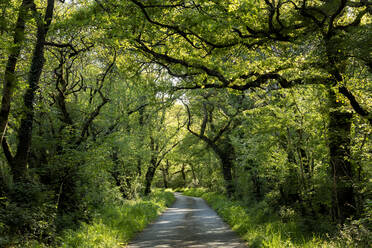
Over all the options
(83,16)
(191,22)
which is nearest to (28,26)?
(83,16)

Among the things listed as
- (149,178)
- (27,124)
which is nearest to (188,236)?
(27,124)

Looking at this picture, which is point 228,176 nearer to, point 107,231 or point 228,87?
point 228,87

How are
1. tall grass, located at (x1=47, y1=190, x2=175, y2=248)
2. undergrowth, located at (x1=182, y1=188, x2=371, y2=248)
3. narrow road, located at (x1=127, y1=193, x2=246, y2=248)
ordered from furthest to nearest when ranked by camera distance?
narrow road, located at (x1=127, y1=193, x2=246, y2=248), tall grass, located at (x1=47, y1=190, x2=175, y2=248), undergrowth, located at (x1=182, y1=188, x2=371, y2=248)

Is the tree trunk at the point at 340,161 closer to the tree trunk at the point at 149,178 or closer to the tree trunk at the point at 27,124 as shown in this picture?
the tree trunk at the point at 27,124

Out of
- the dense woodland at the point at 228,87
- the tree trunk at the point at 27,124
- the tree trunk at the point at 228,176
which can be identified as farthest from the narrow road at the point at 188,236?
the tree trunk at the point at 228,176

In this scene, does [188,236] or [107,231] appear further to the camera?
[188,236]

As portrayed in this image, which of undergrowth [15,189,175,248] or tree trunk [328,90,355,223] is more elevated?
tree trunk [328,90,355,223]

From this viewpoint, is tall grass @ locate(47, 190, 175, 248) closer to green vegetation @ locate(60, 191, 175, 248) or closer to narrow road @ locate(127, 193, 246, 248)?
green vegetation @ locate(60, 191, 175, 248)


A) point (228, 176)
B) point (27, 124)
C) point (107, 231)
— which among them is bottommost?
point (107, 231)

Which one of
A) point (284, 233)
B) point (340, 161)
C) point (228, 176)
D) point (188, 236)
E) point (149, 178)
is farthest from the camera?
point (149, 178)

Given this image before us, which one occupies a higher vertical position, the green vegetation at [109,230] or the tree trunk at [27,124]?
the tree trunk at [27,124]

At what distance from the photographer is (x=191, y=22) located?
27.7 feet

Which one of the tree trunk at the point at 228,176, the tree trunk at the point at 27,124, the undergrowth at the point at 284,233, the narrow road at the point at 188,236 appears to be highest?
the tree trunk at the point at 27,124

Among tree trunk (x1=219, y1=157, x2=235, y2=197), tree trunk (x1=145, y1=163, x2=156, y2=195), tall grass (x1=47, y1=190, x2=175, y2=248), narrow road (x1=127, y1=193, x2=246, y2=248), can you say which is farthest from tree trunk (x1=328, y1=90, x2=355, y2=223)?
tree trunk (x1=145, y1=163, x2=156, y2=195)
